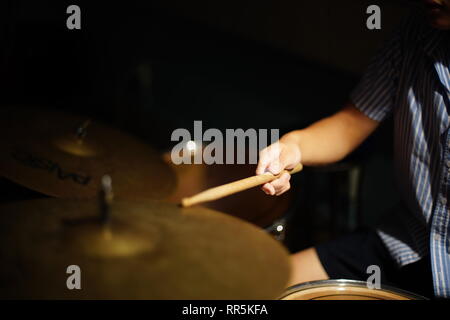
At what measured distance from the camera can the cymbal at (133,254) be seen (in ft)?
2.52

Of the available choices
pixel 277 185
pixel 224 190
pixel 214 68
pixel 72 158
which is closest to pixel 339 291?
pixel 277 185

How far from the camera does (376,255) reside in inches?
55.9

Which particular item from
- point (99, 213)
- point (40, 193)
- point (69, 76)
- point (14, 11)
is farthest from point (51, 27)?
point (99, 213)

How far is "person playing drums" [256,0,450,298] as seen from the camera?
1.21 meters

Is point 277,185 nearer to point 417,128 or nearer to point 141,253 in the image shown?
point 417,128

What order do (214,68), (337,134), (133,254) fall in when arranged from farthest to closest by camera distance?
(214,68)
(337,134)
(133,254)

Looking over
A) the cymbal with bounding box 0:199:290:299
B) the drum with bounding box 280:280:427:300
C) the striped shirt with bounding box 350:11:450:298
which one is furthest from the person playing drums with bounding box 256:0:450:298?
the cymbal with bounding box 0:199:290:299

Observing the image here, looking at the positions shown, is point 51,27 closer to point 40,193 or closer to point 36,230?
point 40,193

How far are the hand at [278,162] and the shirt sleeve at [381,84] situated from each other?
218 millimetres

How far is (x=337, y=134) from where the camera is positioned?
146 centimetres

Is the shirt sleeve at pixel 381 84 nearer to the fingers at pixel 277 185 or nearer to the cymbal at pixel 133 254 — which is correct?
the fingers at pixel 277 185

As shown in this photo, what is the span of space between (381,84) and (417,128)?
173 millimetres

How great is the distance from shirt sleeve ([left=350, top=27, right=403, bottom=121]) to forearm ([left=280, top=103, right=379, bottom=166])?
0.03 m

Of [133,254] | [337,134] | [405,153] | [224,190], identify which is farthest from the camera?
[337,134]
